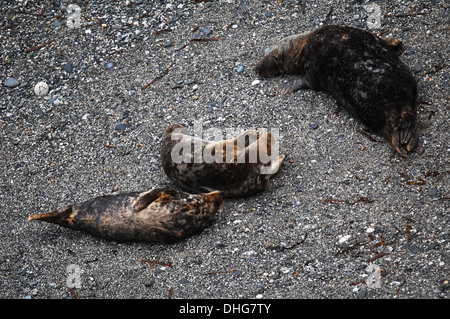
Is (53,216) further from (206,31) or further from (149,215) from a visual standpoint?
(206,31)

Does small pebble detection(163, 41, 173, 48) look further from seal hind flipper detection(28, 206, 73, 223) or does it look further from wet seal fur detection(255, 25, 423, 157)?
seal hind flipper detection(28, 206, 73, 223)

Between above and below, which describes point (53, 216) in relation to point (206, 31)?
below

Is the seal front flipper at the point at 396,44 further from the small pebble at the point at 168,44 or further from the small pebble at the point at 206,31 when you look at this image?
the small pebble at the point at 168,44

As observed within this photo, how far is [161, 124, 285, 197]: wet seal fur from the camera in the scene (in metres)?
4.66

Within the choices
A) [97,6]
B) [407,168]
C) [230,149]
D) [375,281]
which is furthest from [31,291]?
[97,6]

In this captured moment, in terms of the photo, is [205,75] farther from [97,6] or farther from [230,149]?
[97,6]

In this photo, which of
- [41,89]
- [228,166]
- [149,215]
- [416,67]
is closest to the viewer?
[149,215]

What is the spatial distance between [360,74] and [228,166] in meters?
1.57

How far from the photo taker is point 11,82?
6.45m

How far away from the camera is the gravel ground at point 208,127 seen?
13.4ft

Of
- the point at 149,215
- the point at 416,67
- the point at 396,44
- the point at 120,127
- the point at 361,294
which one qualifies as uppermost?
the point at 396,44

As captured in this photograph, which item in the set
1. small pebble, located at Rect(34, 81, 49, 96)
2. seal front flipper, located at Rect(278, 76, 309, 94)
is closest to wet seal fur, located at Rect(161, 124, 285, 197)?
seal front flipper, located at Rect(278, 76, 309, 94)

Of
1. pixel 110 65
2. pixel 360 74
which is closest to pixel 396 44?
pixel 360 74

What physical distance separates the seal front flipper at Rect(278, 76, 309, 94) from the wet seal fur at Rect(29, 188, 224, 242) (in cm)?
155
